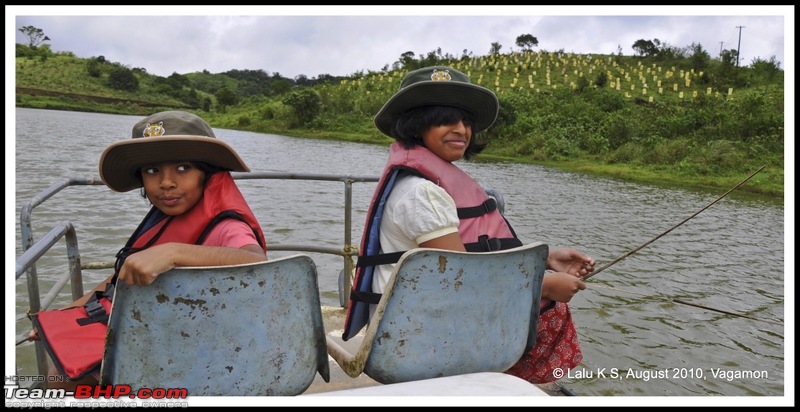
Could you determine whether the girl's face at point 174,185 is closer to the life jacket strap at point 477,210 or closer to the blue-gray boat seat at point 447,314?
the blue-gray boat seat at point 447,314

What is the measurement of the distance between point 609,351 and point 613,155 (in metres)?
18.2

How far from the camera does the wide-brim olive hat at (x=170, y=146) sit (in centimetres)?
185

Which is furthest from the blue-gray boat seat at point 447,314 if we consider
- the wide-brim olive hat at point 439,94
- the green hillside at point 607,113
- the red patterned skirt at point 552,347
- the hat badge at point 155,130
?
the green hillside at point 607,113

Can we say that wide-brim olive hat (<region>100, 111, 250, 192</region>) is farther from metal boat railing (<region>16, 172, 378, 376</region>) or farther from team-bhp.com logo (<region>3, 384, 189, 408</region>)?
team-bhp.com logo (<region>3, 384, 189, 408</region>)

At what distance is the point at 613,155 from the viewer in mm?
21438

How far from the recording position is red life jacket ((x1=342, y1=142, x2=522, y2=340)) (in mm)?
2055

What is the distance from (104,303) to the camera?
79.9 inches

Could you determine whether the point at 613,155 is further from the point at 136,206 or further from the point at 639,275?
the point at 136,206

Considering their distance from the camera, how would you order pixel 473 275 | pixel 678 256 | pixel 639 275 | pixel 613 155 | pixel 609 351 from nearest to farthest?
1. pixel 473 275
2. pixel 609 351
3. pixel 639 275
4. pixel 678 256
5. pixel 613 155

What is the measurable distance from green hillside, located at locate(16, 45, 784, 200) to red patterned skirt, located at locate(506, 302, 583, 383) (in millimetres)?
14993

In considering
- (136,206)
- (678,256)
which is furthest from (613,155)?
(136,206)

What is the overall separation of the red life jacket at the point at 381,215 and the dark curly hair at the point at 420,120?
84 millimetres

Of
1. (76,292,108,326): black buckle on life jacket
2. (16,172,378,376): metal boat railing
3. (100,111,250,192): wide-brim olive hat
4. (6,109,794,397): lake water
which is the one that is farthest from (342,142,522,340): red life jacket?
(16,172,378,376): metal boat railing

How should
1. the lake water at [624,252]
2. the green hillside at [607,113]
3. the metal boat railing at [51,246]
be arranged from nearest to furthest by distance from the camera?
the metal boat railing at [51,246] → the lake water at [624,252] → the green hillside at [607,113]
